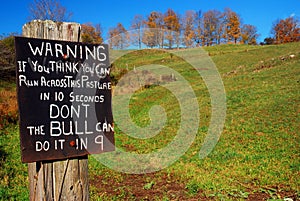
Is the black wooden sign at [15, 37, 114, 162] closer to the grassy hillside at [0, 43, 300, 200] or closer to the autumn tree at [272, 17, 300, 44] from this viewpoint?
the grassy hillside at [0, 43, 300, 200]

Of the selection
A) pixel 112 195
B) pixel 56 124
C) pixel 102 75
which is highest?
pixel 102 75

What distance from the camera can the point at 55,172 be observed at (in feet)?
7.51

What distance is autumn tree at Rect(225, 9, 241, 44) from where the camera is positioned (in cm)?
7262

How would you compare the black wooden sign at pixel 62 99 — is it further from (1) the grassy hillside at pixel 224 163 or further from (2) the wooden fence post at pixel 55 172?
(1) the grassy hillside at pixel 224 163

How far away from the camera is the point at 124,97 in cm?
2011

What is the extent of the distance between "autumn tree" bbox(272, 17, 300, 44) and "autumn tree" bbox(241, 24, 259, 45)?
5.95 m

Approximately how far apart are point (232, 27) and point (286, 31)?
14.6 m

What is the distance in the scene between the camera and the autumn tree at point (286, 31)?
7121 centimetres

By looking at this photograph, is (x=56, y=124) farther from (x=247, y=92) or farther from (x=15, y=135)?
(x=247, y=92)

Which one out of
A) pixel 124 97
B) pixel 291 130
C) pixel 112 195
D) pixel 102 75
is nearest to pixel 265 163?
pixel 291 130

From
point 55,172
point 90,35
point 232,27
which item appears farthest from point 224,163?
point 232,27

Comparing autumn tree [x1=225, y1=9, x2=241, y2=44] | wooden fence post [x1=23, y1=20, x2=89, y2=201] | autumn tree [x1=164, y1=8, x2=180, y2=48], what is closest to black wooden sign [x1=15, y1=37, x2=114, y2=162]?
wooden fence post [x1=23, y1=20, x2=89, y2=201]

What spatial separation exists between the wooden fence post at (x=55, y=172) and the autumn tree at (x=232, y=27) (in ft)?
246

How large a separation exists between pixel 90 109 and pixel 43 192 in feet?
2.51
